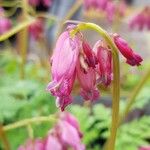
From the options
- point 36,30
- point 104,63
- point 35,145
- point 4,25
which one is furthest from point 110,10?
point 104,63

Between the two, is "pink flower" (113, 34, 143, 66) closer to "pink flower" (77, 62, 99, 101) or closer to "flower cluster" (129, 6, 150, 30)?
"pink flower" (77, 62, 99, 101)

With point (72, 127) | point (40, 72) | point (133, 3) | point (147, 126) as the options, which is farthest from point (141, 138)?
point (133, 3)

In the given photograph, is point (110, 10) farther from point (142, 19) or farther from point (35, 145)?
point (35, 145)

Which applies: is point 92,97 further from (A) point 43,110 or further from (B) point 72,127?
(A) point 43,110

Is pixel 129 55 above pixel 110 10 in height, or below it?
above

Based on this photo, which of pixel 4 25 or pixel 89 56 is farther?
pixel 4 25

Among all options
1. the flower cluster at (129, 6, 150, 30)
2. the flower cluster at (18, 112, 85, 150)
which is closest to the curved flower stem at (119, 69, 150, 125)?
the flower cluster at (18, 112, 85, 150)

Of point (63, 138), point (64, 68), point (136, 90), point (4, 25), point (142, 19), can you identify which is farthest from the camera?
point (142, 19)

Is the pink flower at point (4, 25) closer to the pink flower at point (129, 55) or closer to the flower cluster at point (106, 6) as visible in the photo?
the flower cluster at point (106, 6)
